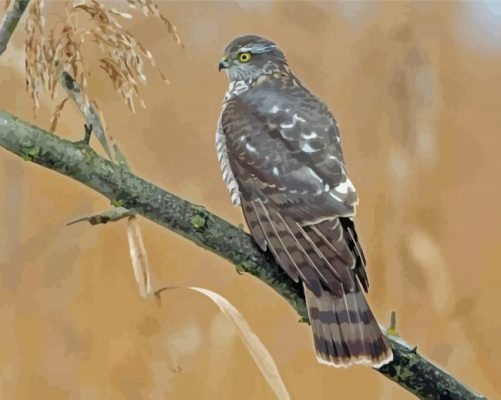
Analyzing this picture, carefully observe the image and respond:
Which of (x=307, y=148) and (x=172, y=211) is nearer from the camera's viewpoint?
(x=172, y=211)

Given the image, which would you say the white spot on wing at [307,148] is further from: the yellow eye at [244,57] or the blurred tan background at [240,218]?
the blurred tan background at [240,218]

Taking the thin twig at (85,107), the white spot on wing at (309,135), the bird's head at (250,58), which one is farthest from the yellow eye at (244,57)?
the thin twig at (85,107)

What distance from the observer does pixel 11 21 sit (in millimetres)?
469

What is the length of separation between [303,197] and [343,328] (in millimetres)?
100

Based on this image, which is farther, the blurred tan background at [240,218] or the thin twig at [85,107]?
the blurred tan background at [240,218]

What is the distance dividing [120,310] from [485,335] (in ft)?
1.57

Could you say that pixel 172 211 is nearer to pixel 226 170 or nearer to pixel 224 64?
pixel 226 170

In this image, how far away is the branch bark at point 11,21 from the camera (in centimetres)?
47

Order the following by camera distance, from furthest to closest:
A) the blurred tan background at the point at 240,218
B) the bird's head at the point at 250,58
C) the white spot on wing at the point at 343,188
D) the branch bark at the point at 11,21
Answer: the blurred tan background at the point at 240,218 < the bird's head at the point at 250,58 < the white spot on wing at the point at 343,188 < the branch bark at the point at 11,21

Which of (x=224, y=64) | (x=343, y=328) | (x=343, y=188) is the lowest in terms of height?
(x=343, y=328)

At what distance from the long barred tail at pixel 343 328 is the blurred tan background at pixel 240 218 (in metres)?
0.31

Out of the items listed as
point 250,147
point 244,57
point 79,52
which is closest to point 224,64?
point 244,57

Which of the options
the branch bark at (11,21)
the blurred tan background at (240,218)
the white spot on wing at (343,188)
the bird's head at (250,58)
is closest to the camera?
the branch bark at (11,21)

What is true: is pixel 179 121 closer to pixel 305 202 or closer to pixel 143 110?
pixel 143 110
